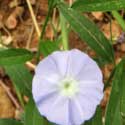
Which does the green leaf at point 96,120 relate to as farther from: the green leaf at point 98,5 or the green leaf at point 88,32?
the green leaf at point 98,5

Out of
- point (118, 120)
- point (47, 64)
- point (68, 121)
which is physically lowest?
point (118, 120)

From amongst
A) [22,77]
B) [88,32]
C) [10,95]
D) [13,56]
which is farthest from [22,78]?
[10,95]

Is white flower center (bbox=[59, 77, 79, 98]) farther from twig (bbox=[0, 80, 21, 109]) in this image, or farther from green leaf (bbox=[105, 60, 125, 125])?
twig (bbox=[0, 80, 21, 109])

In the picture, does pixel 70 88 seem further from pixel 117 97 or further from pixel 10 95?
pixel 10 95

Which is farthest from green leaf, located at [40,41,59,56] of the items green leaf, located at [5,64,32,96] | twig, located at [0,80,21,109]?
twig, located at [0,80,21,109]

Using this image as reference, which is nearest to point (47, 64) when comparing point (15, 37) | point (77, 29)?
point (77, 29)

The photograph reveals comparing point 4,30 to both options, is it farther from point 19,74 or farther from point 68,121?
point 68,121
